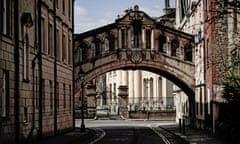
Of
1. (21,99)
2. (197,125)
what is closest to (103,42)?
(197,125)

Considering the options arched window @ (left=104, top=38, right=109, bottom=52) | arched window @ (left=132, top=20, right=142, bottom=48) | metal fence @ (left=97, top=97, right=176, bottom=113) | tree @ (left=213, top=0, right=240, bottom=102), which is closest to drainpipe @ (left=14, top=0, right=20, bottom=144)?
tree @ (left=213, top=0, right=240, bottom=102)

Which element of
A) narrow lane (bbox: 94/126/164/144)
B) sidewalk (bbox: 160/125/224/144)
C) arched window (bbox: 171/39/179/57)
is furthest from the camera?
arched window (bbox: 171/39/179/57)

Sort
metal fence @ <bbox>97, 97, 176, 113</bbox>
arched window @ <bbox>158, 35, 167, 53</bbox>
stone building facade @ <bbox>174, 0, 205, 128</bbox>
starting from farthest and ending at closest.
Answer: metal fence @ <bbox>97, 97, 176, 113</bbox>, arched window @ <bbox>158, 35, 167, 53</bbox>, stone building facade @ <bbox>174, 0, 205, 128</bbox>

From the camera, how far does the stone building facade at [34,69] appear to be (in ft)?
85.9

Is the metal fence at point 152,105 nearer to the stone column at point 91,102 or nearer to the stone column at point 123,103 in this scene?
the stone column at point 123,103

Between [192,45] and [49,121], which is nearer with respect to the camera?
[49,121]

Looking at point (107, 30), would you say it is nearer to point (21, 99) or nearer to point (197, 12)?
point (197, 12)

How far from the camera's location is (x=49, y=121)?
120 ft

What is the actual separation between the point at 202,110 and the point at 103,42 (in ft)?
30.9

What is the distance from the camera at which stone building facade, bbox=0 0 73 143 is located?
85.9 feet

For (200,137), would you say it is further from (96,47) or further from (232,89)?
(96,47)

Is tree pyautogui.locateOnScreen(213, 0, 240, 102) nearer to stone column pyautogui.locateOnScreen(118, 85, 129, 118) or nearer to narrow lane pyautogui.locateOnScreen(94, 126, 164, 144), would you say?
narrow lane pyautogui.locateOnScreen(94, 126, 164, 144)

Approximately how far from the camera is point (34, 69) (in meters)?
31.9

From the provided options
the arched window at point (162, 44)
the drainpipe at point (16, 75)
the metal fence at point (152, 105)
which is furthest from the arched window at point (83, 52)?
the metal fence at point (152, 105)
